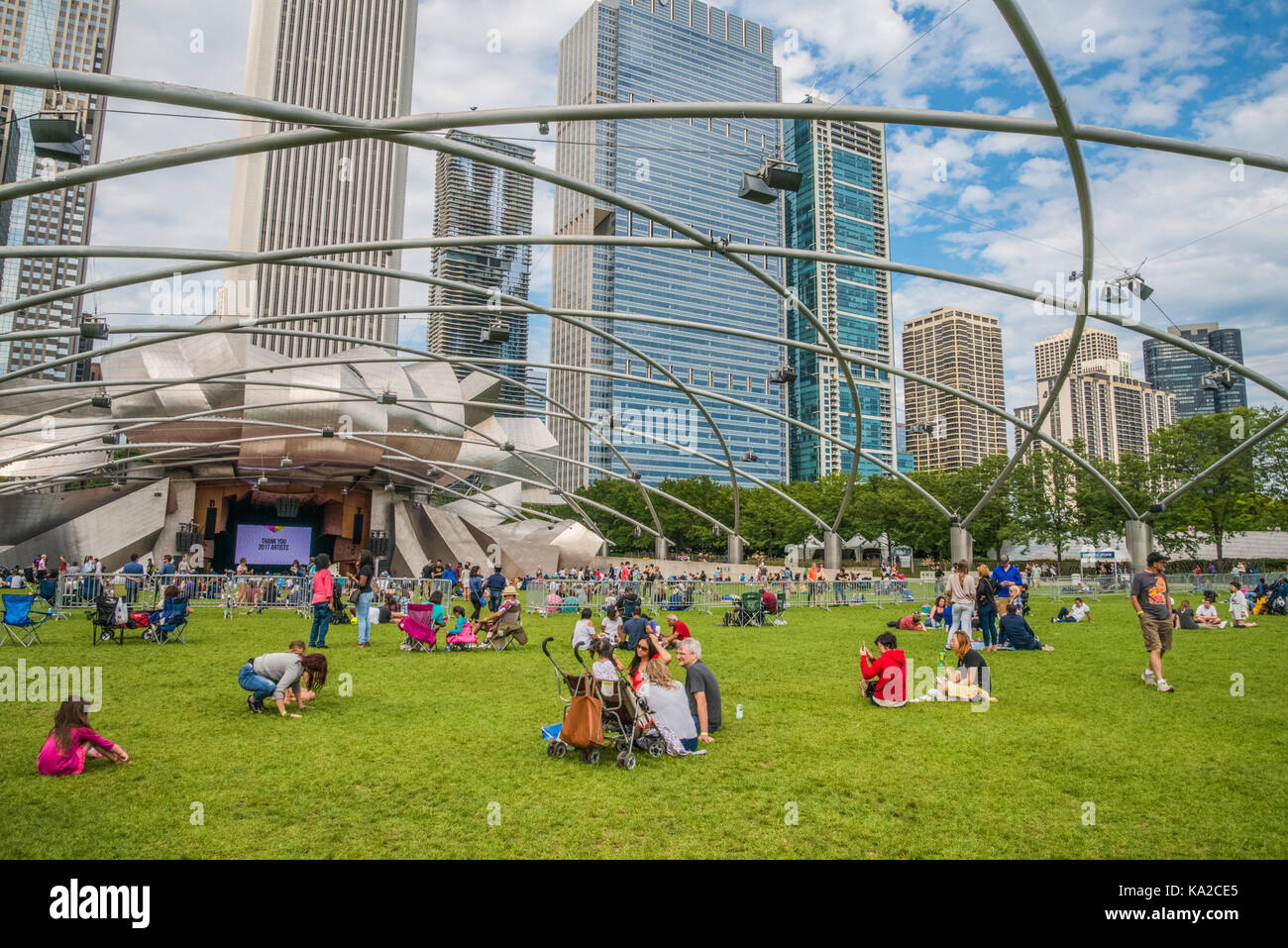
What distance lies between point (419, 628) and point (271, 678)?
6224 millimetres

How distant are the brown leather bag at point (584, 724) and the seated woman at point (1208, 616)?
19.7m

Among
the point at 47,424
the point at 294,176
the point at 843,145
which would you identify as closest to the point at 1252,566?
the point at 843,145

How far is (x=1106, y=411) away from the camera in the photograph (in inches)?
7402

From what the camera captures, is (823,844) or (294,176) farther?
(294,176)

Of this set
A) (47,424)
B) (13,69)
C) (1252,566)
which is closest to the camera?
(13,69)

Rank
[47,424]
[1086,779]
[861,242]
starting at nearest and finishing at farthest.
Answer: [1086,779]
[47,424]
[861,242]

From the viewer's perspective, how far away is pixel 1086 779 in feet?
20.7

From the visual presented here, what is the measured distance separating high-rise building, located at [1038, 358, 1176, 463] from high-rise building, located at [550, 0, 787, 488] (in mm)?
101097

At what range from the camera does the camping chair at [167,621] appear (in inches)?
618

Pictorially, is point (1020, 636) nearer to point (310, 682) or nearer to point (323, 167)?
point (310, 682)

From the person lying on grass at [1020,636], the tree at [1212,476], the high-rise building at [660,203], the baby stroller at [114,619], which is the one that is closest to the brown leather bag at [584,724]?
the person lying on grass at [1020,636]

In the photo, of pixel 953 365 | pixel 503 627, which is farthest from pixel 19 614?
pixel 953 365

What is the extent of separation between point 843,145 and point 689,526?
38.9 meters
